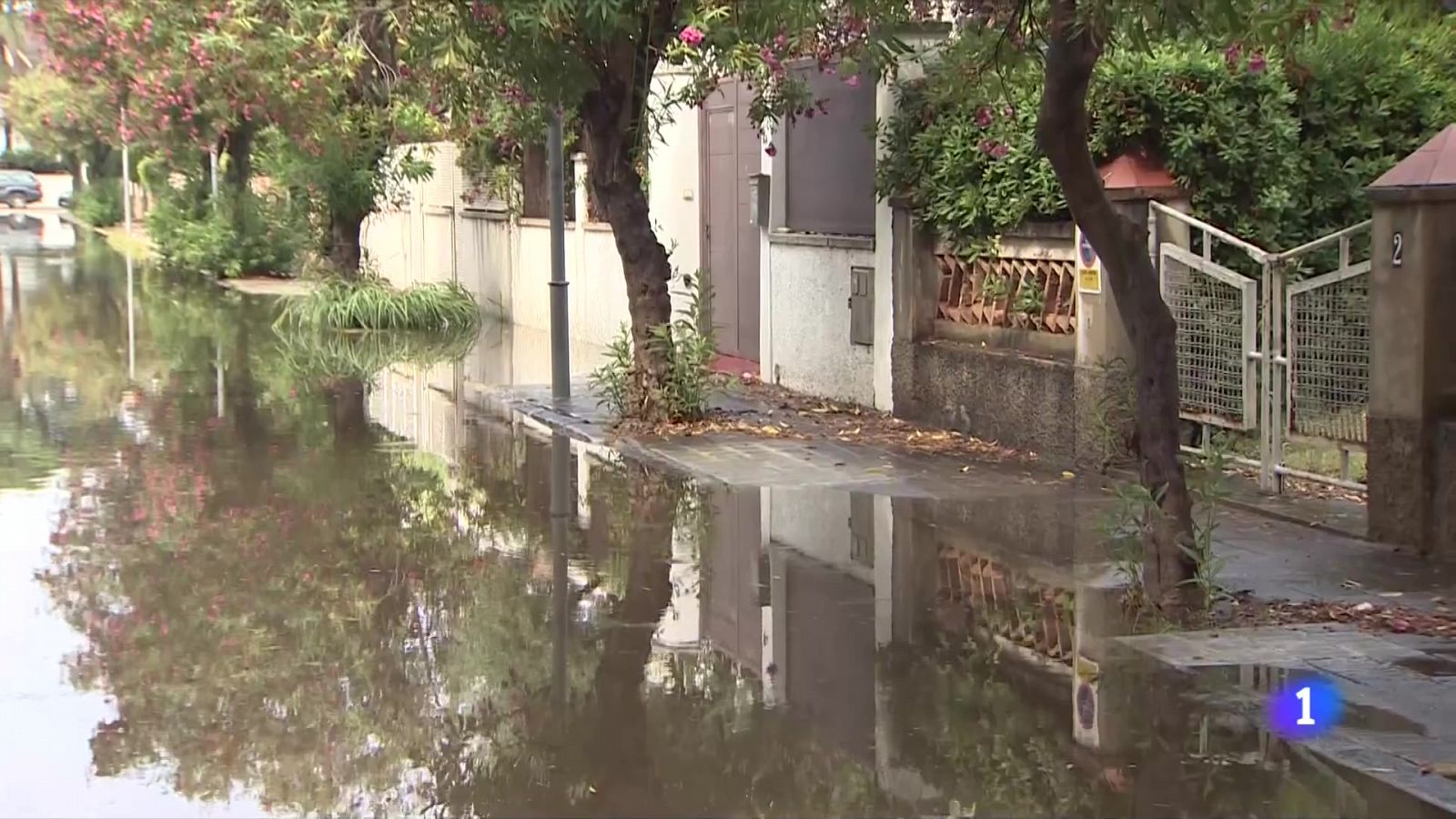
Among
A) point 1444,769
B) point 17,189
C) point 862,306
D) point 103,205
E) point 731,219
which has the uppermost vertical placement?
point 17,189

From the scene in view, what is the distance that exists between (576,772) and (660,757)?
1.13ft

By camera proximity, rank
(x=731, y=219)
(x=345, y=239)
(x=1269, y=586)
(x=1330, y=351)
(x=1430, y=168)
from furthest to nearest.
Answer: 1. (x=345, y=239)
2. (x=731, y=219)
3. (x=1330, y=351)
4. (x=1430, y=168)
5. (x=1269, y=586)

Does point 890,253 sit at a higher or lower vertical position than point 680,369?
higher

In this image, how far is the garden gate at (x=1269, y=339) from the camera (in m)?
9.95

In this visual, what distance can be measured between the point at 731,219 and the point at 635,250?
4426 mm

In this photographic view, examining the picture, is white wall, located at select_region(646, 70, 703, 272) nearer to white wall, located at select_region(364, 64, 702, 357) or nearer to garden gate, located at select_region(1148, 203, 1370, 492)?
white wall, located at select_region(364, 64, 702, 357)

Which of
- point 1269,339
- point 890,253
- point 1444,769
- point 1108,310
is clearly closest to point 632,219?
point 890,253

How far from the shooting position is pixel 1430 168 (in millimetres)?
8664

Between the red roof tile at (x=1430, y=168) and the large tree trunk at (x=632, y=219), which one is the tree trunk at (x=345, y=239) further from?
the red roof tile at (x=1430, y=168)

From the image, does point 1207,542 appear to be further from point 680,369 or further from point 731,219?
point 731,219

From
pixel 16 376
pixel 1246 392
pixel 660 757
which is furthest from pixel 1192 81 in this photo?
pixel 16 376

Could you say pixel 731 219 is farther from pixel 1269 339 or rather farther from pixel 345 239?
pixel 345 239

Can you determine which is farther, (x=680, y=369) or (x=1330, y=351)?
(x=680, y=369)

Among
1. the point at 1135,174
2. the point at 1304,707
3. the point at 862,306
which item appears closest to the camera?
the point at 1304,707
